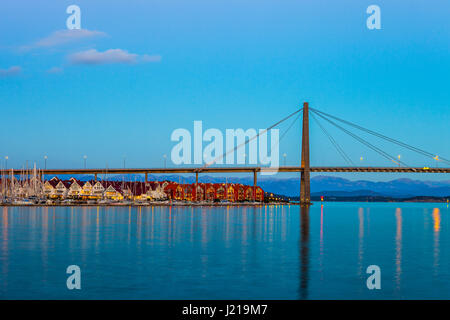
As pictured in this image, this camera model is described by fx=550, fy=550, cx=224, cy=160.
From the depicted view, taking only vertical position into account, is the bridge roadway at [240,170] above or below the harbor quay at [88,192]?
above

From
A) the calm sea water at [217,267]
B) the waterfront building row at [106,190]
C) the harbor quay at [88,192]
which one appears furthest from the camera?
the waterfront building row at [106,190]

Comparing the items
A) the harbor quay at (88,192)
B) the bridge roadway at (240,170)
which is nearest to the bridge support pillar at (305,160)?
the bridge roadway at (240,170)

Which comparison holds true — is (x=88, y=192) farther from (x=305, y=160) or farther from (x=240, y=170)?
(x=305, y=160)

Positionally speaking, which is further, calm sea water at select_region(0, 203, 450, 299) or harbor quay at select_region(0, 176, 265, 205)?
harbor quay at select_region(0, 176, 265, 205)

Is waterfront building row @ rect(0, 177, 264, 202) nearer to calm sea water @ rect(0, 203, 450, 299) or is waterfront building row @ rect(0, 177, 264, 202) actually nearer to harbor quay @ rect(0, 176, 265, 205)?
harbor quay @ rect(0, 176, 265, 205)

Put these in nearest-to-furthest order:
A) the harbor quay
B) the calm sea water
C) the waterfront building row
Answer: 1. the calm sea water
2. the harbor quay
3. the waterfront building row

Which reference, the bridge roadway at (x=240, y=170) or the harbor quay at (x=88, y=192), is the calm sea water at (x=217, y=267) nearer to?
the bridge roadway at (x=240, y=170)

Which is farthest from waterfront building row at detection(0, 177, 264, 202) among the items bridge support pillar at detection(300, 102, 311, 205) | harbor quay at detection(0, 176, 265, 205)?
bridge support pillar at detection(300, 102, 311, 205)

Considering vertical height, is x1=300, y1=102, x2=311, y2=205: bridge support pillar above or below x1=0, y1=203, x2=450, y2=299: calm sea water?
above

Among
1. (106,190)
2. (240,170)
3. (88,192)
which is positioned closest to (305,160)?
(240,170)
